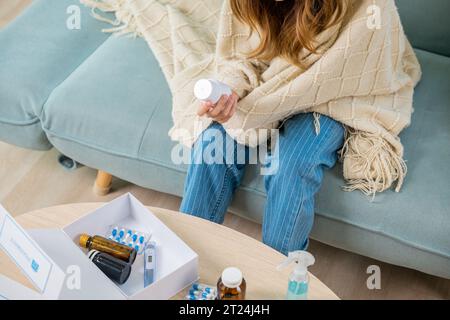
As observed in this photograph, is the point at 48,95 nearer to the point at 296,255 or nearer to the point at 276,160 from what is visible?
the point at 276,160

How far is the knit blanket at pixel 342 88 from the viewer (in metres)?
1.27

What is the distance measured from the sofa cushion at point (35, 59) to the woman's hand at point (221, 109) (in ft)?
1.75

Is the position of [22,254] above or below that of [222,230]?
above

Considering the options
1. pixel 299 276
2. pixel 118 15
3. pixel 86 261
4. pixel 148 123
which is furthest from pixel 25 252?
pixel 118 15

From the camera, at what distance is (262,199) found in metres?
1.38

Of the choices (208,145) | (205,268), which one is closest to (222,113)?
(208,145)

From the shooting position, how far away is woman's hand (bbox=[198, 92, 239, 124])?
1.19 m

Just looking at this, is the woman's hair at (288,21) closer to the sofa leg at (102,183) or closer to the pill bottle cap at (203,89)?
the pill bottle cap at (203,89)

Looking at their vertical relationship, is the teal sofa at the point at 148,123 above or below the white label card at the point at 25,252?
below

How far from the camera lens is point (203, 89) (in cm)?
110

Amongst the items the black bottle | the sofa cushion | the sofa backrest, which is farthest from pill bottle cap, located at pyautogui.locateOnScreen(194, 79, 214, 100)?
the sofa backrest

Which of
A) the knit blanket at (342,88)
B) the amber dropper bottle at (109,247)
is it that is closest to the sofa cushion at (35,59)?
the knit blanket at (342,88)

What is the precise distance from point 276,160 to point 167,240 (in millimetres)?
347
